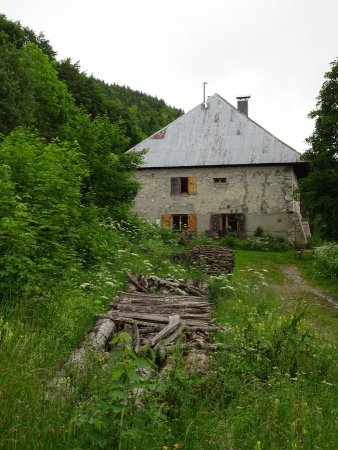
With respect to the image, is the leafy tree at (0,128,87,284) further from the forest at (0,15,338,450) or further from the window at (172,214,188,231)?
the window at (172,214,188,231)

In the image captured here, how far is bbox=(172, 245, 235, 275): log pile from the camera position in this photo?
48.8 ft

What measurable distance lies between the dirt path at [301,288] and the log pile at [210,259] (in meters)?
2.24

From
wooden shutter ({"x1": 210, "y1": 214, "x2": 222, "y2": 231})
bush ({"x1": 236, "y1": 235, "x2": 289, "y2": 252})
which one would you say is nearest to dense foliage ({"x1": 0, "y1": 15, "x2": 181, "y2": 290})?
wooden shutter ({"x1": 210, "y1": 214, "x2": 222, "y2": 231})

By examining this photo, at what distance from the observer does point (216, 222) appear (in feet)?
90.9

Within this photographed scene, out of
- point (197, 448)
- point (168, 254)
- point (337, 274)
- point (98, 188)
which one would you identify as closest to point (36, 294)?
point (197, 448)

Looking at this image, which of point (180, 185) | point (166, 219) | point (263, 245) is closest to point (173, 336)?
point (263, 245)

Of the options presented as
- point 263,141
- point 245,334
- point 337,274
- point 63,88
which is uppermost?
point 63,88

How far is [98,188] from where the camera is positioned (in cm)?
1723

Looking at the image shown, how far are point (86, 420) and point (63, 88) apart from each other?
28294mm

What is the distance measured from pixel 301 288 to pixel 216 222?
1262cm

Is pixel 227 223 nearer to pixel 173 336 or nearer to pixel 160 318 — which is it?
pixel 160 318

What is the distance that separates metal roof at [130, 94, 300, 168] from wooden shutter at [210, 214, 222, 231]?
3.21 metres

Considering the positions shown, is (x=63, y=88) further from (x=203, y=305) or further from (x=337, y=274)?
(x=203, y=305)

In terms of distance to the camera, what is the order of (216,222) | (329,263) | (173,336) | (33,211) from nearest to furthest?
1. (173,336)
2. (33,211)
3. (329,263)
4. (216,222)
